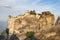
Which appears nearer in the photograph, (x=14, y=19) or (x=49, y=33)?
(x=49, y=33)

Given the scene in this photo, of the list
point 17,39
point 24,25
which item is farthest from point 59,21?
point 24,25

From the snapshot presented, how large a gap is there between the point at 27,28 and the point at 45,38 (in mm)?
63580

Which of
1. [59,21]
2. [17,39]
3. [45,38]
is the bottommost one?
[17,39]

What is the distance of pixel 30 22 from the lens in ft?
450

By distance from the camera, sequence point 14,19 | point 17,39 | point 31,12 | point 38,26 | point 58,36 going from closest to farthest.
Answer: point 58,36 → point 17,39 → point 38,26 → point 31,12 → point 14,19

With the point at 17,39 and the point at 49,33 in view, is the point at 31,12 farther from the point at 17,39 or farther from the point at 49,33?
the point at 49,33

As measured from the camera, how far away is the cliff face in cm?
12957

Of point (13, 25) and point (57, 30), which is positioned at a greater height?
point (57, 30)

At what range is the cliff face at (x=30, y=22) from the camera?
12957 cm

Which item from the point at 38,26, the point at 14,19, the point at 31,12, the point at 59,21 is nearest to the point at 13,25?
the point at 14,19

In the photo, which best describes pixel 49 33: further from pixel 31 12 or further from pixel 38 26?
pixel 31 12

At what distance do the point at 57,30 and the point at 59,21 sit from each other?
875 centimetres

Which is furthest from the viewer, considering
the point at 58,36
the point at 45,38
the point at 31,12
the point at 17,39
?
the point at 31,12

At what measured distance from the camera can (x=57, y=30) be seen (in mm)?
65500
